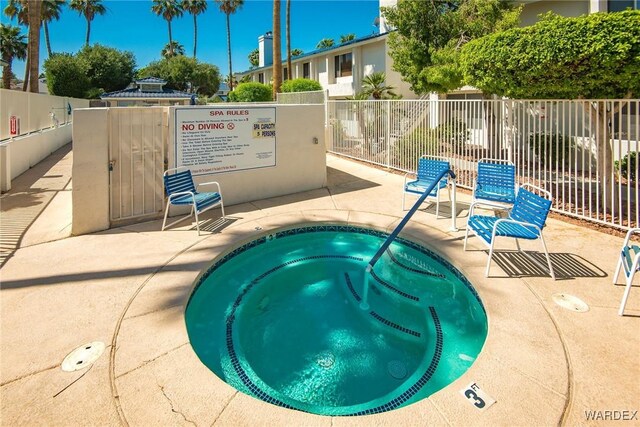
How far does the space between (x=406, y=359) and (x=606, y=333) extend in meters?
2.02

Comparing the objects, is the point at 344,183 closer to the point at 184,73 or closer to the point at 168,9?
the point at 184,73

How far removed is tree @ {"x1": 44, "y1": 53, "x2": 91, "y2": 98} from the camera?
3166cm

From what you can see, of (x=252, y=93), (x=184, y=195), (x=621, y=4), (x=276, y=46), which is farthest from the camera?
(x=276, y=46)

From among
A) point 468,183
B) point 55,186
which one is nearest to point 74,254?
point 55,186

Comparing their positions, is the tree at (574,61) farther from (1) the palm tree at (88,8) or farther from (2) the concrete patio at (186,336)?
(1) the palm tree at (88,8)

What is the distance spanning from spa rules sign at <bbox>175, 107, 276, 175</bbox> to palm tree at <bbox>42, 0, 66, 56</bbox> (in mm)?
Result: 50806

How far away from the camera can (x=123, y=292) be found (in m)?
4.61

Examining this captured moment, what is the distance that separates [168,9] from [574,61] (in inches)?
2496

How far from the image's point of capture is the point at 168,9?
5575 cm

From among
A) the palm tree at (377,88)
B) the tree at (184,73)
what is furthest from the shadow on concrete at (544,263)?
the tree at (184,73)

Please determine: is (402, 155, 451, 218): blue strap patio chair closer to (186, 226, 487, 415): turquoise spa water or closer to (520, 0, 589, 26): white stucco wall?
(186, 226, 487, 415): turquoise spa water

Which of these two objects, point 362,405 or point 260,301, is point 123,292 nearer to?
point 260,301

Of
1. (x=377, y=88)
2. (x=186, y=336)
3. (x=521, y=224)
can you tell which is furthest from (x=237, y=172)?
(x=377, y=88)

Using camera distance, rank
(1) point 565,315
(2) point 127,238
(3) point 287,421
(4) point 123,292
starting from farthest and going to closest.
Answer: (2) point 127,238 → (4) point 123,292 → (1) point 565,315 → (3) point 287,421
